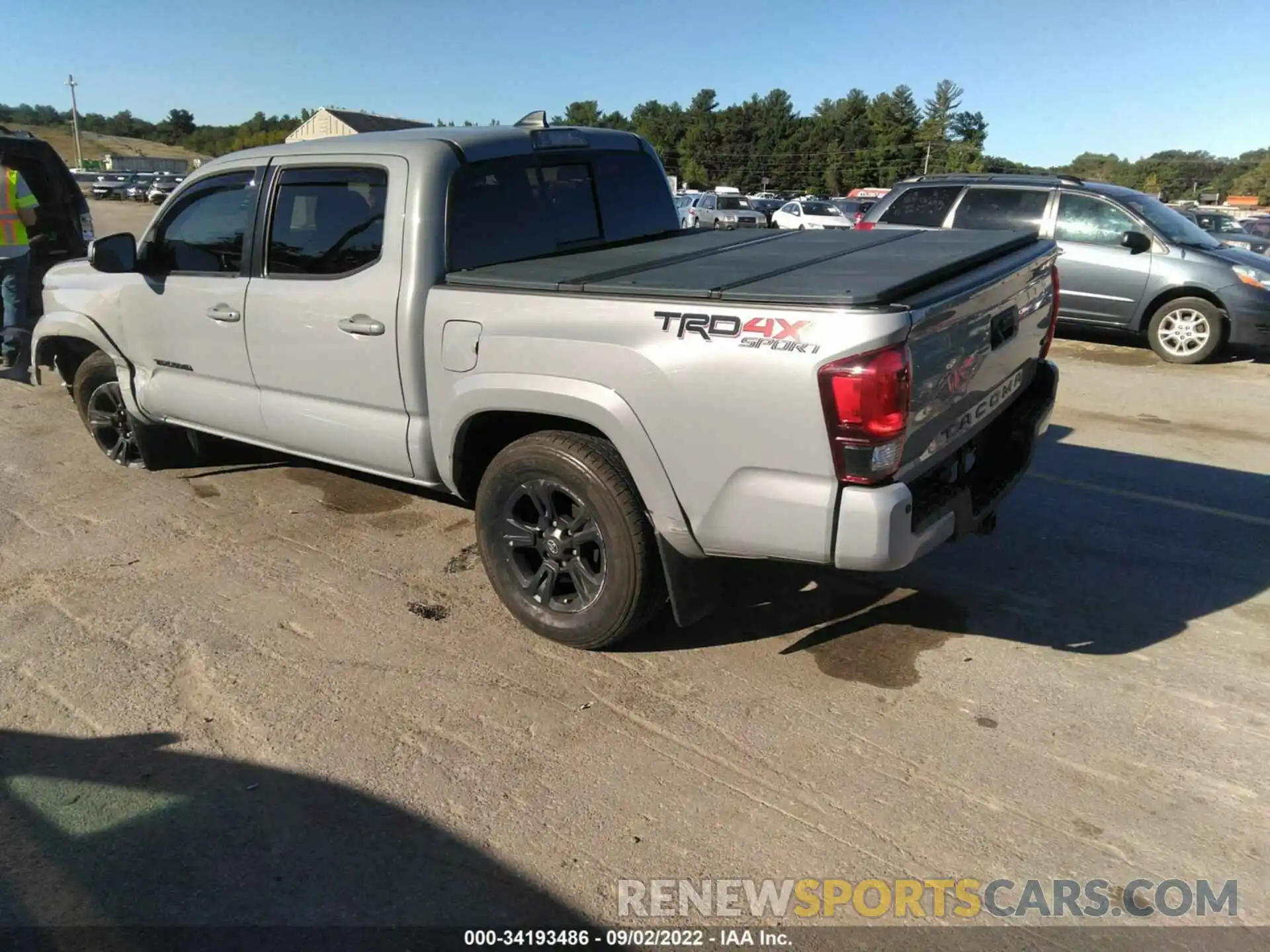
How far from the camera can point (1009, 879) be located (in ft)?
8.22

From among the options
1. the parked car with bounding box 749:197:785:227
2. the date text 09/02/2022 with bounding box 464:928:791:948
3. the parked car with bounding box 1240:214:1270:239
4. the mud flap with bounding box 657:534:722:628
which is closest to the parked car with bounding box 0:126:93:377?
the mud flap with bounding box 657:534:722:628

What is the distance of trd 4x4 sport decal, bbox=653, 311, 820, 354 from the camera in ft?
9.09

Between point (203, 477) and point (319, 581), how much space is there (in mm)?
1939

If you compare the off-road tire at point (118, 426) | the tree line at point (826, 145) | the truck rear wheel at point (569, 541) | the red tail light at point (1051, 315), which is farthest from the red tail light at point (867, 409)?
the tree line at point (826, 145)

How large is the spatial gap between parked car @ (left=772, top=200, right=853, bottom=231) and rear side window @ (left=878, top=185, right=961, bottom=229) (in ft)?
57.3

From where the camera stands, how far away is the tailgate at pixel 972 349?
292 cm

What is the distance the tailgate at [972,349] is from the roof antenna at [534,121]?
2.28 meters

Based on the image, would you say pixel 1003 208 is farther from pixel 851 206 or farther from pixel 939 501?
pixel 851 206

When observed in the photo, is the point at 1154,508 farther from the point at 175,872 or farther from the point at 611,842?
the point at 175,872

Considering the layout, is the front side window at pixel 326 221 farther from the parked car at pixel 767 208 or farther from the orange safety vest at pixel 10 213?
the parked car at pixel 767 208

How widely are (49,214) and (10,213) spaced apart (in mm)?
1149

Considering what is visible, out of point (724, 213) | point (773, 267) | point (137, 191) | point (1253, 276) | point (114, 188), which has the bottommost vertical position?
point (1253, 276)

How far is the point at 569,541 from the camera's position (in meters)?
3.60

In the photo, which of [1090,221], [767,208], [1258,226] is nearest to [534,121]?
[1090,221]
